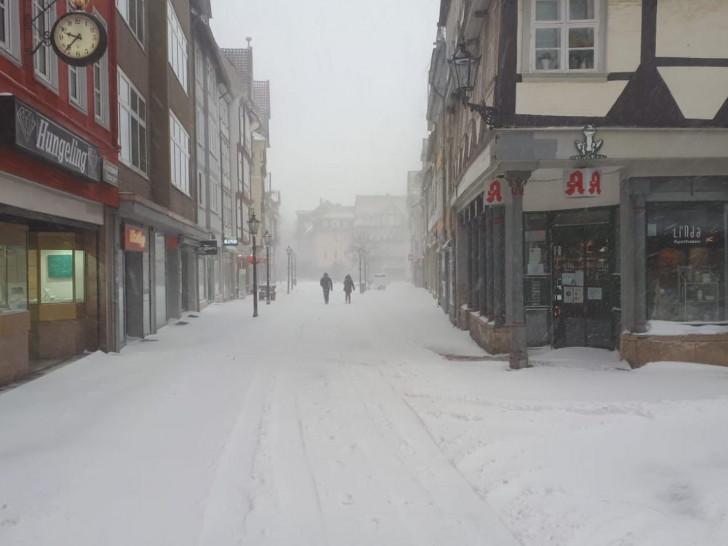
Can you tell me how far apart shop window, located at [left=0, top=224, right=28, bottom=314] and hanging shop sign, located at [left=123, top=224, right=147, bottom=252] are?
337 cm

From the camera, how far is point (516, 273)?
33.0 ft

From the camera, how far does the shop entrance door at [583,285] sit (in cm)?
1128

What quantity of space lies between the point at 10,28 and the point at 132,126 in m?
6.62

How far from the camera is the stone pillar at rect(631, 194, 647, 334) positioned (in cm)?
977

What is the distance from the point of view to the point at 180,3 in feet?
64.4

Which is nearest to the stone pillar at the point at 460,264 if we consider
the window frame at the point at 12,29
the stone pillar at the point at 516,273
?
the stone pillar at the point at 516,273

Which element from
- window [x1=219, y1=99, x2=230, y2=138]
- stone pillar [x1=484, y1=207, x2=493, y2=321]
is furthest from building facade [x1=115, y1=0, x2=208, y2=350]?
window [x1=219, y1=99, x2=230, y2=138]

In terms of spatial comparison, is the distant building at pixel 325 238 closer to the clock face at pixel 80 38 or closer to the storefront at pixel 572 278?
the storefront at pixel 572 278

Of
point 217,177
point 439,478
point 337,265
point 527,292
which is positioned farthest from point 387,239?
point 439,478

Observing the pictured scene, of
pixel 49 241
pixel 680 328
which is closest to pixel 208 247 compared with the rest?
pixel 49 241

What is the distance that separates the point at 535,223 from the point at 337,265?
81.6 m

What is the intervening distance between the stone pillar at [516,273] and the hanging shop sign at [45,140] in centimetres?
685

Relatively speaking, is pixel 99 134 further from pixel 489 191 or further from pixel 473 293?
pixel 473 293

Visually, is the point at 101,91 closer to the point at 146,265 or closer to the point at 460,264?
the point at 146,265
